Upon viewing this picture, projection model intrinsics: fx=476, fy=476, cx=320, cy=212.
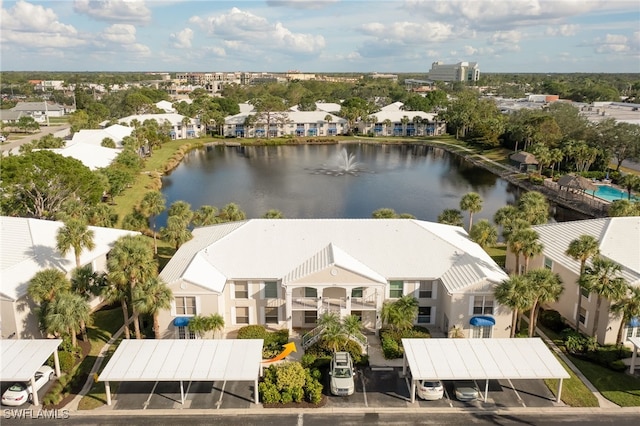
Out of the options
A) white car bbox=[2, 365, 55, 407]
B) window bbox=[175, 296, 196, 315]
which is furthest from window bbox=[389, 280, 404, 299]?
white car bbox=[2, 365, 55, 407]

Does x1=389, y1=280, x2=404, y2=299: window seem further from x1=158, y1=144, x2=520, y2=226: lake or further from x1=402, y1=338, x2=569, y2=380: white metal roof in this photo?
x1=158, y1=144, x2=520, y2=226: lake

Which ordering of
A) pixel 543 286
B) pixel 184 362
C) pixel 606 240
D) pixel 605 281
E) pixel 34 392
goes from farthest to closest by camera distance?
pixel 606 240 < pixel 543 286 < pixel 605 281 < pixel 184 362 < pixel 34 392

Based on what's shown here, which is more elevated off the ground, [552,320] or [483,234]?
[483,234]

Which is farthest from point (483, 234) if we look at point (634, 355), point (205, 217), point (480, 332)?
point (205, 217)

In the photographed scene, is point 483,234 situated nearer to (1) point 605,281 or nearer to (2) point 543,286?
(2) point 543,286

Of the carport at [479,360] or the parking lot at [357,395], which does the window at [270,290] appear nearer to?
the parking lot at [357,395]

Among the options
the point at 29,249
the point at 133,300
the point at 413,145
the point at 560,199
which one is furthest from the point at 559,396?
the point at 413,145

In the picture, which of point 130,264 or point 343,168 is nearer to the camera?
point 130,264
